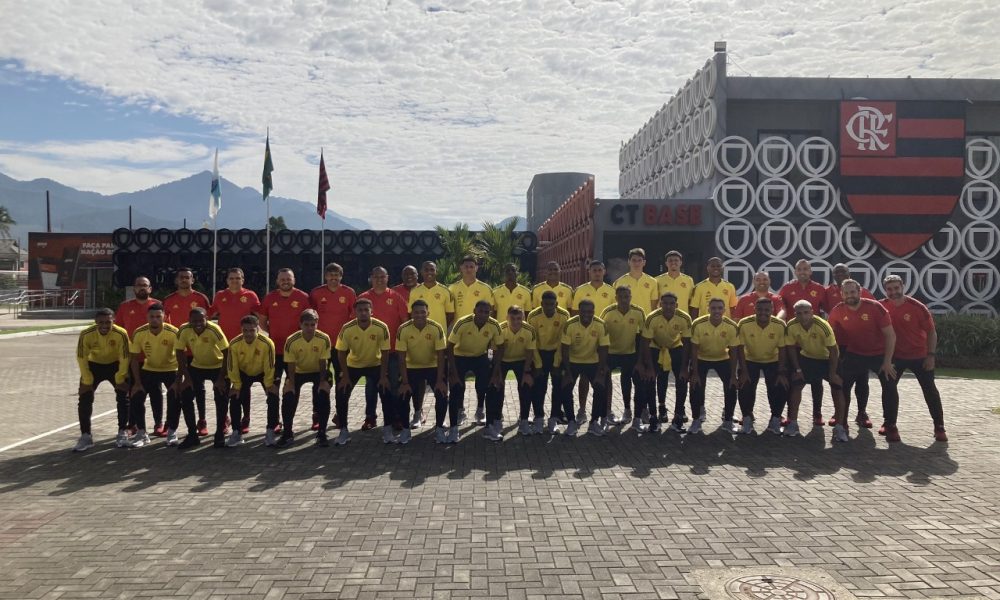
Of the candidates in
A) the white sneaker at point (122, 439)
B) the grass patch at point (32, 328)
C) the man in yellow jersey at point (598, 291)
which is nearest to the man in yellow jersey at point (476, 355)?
the man in yellow jersey at point (598, 291)

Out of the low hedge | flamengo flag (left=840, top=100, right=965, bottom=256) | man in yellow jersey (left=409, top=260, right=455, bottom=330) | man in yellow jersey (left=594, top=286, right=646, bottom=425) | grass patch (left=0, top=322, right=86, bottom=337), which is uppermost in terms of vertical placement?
flamengo flag (left=840, top=100, right=965, bottom=256)

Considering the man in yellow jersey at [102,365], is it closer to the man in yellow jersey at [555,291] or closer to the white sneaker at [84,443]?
the white sneaker at [84,443]

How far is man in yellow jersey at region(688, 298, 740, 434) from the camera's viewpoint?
831 centimetres

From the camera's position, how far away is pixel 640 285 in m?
9.80

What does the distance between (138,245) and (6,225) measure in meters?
60.2

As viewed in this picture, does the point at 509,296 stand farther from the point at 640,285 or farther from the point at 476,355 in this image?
the point at 640,285

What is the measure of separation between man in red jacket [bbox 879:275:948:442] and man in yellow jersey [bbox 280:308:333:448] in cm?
683

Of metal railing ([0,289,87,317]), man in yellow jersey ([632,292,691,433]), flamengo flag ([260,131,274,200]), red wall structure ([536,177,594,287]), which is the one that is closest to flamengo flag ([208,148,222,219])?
flamengo flag ([260,131,274,200])

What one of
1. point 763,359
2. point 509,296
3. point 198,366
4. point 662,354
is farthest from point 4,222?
point 763,359

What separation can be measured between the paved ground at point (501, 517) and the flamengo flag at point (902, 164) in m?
14.0

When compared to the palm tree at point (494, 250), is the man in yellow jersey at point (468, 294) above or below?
below

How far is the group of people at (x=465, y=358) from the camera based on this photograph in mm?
7785

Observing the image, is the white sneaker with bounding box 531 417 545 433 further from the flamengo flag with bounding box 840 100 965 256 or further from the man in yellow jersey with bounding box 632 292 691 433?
the flamengo flag with bounding box 840 100 965 256

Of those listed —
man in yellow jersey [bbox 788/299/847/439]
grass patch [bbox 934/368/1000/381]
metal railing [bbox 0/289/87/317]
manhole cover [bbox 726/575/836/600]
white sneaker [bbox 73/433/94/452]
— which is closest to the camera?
manhole cover [bbox 726/575/836/600]
